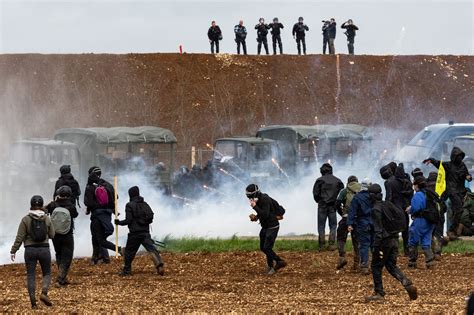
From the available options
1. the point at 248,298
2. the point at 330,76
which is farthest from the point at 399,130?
the point at 248,298

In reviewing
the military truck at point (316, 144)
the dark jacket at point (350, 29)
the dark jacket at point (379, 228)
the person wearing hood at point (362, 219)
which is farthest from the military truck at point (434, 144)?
the dark jacket at point (350, 29)

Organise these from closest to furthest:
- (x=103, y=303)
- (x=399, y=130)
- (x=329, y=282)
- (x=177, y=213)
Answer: (x=103, y=303) < (x=329, y=282) < (x=177, y=213) < (x=399, y=130)

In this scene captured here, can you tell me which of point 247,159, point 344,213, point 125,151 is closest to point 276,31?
point 125,151

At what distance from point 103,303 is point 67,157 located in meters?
16.6

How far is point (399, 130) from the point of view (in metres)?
57.1

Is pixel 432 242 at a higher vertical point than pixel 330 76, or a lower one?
lower

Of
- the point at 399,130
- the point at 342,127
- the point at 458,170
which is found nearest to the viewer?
the point at 458,170

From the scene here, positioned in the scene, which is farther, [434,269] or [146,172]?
[146,172]

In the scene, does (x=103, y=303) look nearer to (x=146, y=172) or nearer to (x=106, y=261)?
(x=106, y=261)

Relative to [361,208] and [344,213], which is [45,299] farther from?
[344,213]

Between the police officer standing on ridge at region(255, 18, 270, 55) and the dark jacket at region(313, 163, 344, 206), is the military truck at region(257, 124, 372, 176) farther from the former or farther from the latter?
the police officer standing on ridge at region(255, 18, 270, 55)

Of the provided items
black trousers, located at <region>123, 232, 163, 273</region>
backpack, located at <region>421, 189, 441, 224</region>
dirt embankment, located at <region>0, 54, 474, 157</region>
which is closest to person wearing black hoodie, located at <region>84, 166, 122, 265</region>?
black trousers, located at <region>123, 232, 163, 273</region>

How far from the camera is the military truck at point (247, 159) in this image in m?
33.5

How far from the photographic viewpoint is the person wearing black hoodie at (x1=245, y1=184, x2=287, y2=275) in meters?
20.2
